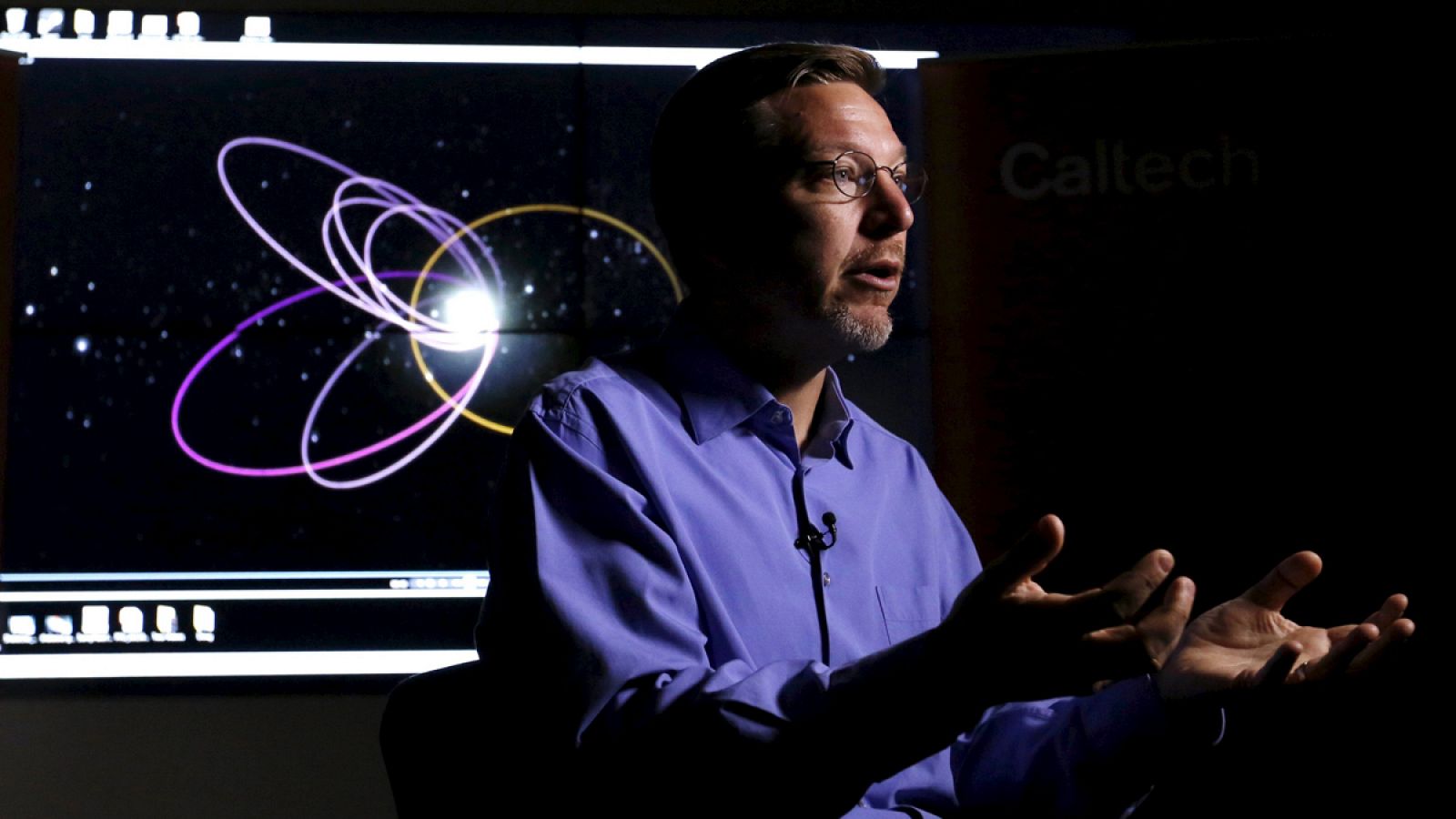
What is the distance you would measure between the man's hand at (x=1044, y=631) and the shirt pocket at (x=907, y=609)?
51 centimetres

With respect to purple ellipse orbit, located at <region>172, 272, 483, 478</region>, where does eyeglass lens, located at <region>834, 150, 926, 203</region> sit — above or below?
above

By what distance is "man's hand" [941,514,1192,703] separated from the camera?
0.84 meters

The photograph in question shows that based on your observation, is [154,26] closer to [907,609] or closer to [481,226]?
[481,226]

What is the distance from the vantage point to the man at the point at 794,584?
0.91 m

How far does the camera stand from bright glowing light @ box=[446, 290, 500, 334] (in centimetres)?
294

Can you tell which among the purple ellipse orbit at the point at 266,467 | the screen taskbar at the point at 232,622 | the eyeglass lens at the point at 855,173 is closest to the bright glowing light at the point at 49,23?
the purple ellipse orbit at the point at 266,467

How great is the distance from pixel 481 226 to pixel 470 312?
228 millimetres

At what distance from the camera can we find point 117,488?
111 inches

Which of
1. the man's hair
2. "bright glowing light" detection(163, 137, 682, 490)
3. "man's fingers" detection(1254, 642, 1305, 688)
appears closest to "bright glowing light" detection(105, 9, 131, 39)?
"bright glowing light" detection(163, 137, 682, 490)

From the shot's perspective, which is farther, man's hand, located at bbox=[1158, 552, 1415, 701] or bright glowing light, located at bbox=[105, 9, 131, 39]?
bright glowing light, located at bbox=[105, 9, 131, 39]

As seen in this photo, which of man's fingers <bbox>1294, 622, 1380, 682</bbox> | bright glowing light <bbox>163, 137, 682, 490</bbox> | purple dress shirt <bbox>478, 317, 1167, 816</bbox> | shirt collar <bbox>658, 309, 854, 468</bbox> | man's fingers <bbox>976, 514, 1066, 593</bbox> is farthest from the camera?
bright glowing light <bbox>163, 137, 682, 490</bbox>

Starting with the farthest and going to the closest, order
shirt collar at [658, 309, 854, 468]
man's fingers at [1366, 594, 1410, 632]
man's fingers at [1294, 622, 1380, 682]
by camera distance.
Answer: shirt collar at [658, 309, 854, 468] < man's fingers at [1366, 594, 1410, 632] < man's fingers at [1294, 622, 1380, 682]

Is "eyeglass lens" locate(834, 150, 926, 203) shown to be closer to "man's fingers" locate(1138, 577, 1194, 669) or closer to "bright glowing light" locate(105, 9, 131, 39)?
"man's fingers" locate(1138, 577, 1194, 669)

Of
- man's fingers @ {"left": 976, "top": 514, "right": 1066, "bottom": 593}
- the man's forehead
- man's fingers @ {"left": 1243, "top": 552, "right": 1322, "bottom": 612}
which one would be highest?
the man's forehead
